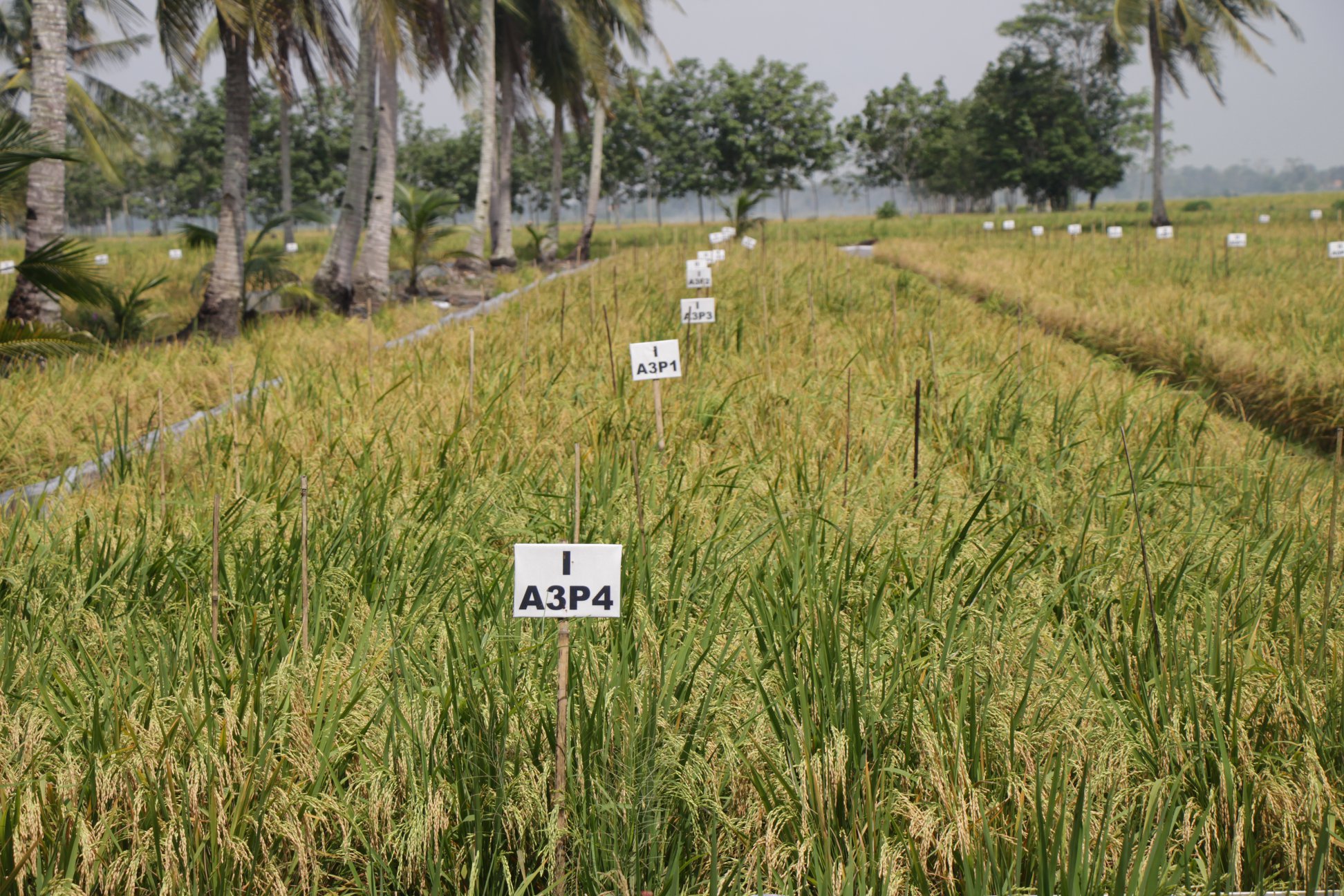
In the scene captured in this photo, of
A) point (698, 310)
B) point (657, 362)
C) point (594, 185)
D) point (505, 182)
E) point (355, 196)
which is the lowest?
point (657, 362)

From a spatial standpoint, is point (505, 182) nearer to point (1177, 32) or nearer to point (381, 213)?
point (381, 213)

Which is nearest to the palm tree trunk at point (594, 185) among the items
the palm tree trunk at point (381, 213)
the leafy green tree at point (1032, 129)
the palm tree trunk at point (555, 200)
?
the palm tree trunk at point (555, 200)

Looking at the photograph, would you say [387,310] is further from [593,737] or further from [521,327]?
[593,737]

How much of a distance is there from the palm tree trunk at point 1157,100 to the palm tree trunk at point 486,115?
17.2m

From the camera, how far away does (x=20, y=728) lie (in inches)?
83.7

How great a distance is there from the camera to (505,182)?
58.5ft

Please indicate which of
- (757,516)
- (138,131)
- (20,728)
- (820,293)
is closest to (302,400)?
(757,516)

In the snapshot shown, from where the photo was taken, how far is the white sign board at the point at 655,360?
4.35 meters

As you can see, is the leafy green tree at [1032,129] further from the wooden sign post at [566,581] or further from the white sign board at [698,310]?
the wooden sign post at [566,581]

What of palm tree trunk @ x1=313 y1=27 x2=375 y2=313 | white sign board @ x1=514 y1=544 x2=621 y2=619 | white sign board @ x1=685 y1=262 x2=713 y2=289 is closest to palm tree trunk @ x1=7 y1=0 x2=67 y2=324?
palm tree trunk @ x1=313 y1=27 x2=375 y2=313

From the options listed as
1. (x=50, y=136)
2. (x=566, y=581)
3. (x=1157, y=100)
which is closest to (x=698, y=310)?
(x=566, y=581)

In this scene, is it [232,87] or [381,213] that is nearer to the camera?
[232,87]

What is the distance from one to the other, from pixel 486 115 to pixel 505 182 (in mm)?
3017

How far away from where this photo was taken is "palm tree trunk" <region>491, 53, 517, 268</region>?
17609 millimetres
